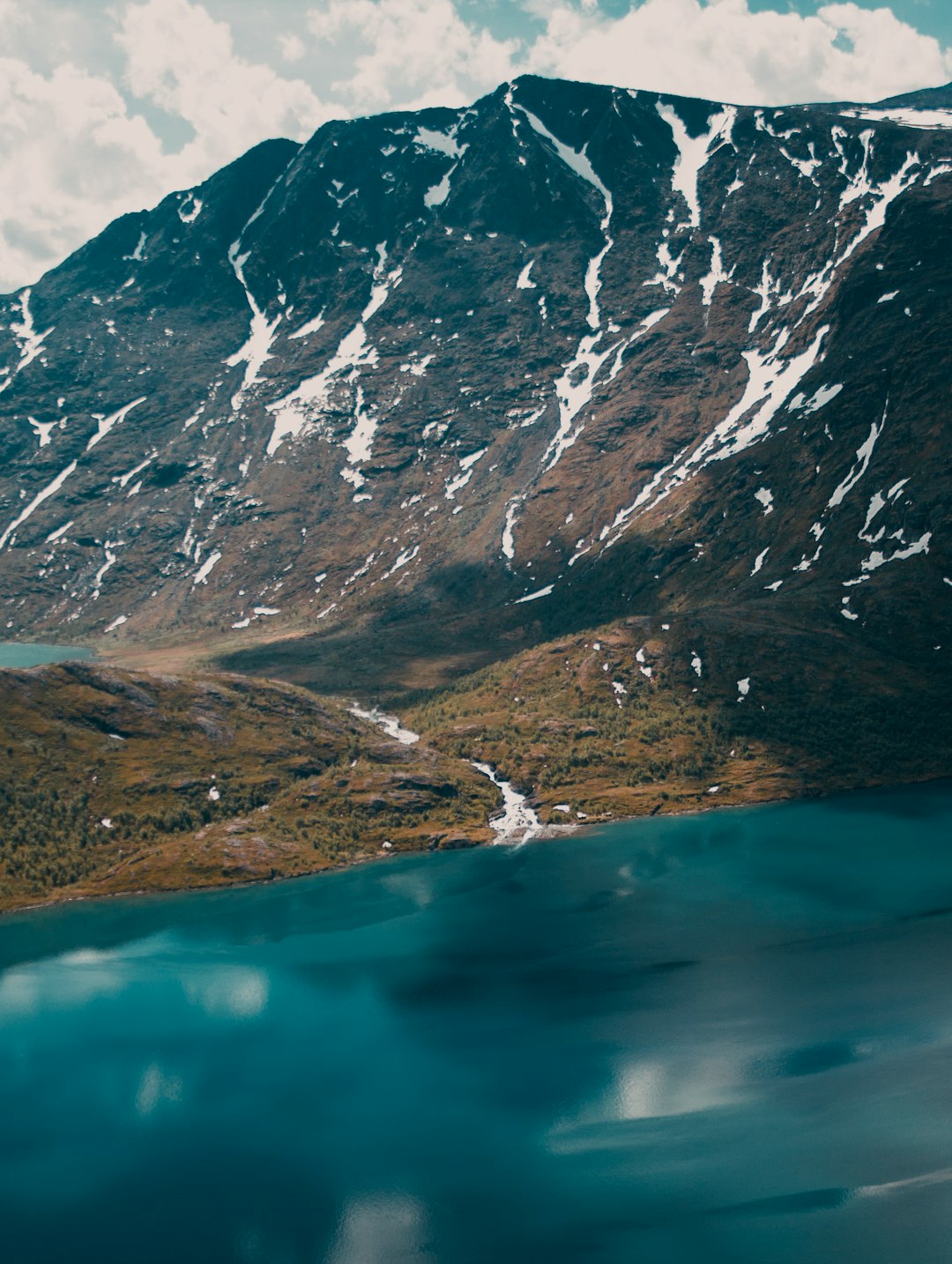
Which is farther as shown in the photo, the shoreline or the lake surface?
the shoreline

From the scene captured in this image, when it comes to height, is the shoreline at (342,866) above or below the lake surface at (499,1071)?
above

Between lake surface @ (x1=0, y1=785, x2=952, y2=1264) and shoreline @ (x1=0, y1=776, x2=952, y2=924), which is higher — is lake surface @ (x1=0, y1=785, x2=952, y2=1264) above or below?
below

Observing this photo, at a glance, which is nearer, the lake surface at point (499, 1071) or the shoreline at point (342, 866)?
the lake surface at point (499, 1071)

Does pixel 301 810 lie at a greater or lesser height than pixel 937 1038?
greater

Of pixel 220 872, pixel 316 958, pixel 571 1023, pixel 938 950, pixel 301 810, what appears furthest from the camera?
pixel 301 810

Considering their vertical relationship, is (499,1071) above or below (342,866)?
below

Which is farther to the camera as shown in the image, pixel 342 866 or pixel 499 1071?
pixel 342 866

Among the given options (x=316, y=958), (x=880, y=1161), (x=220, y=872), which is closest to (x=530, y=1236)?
(x=880, y=1161)

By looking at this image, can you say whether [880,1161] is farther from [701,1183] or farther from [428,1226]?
[428,1226]
